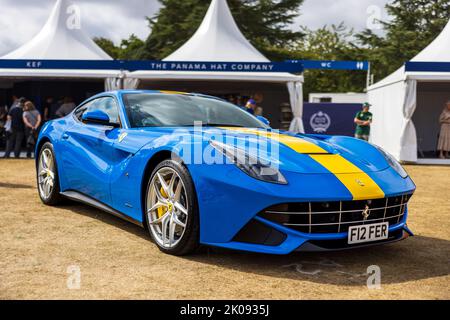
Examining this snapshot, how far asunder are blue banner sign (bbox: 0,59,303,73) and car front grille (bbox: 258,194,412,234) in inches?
435

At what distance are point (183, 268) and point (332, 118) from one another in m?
17.6

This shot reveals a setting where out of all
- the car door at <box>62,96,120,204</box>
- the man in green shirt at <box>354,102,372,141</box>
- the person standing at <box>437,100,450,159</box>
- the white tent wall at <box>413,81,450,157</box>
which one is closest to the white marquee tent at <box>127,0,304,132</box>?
the man in green shirt at <box>354,102,372,141</box>

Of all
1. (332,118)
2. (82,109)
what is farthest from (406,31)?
(82,109)

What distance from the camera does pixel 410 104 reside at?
13.3m

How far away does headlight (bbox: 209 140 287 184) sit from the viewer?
3291 mm

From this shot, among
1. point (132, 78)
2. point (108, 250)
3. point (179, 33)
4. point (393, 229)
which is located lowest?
point (108, 250)

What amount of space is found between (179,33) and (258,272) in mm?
35875

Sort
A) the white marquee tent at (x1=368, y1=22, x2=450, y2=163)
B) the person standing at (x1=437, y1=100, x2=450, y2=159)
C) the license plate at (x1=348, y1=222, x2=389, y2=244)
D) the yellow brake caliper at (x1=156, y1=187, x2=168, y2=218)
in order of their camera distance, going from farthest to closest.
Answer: the person standing at (x1=437, y1=100, x2=450, y2=159), the white marquee tent at (x1=368, y1=22, x2=450, y2=163), the yellow brake caliper at (x1=156, y1=187, x2=168, y2=218), the license plate at (x1=348, y1=222, x2=389, y2=244)

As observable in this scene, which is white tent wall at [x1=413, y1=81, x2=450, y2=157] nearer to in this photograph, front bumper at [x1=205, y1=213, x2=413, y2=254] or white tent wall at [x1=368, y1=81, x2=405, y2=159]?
white tent wall at [x1=368, y1=81, x2=405, y2=159]

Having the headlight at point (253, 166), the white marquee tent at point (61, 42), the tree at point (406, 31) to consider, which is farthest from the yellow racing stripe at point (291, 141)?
the tree at point (406, 31)
